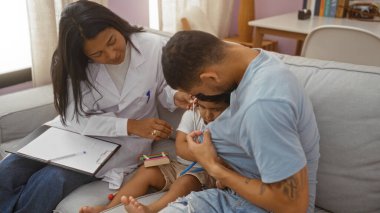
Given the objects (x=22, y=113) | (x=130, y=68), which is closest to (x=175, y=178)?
(x=130, y=68)

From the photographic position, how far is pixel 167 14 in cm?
302

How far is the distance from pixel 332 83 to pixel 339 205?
16.4 inches

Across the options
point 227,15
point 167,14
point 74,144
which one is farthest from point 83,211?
point 227,15

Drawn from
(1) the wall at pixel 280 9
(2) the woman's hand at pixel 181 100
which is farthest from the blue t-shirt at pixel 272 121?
(1) the wall at pixel 280 9

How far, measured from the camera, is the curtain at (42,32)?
83.4 inches

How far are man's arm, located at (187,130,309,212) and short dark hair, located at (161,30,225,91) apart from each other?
0.26 m

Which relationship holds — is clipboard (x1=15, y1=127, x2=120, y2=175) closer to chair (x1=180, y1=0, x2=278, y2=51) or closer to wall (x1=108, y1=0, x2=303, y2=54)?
wall (x1=108, y1=0, x2=303, y2=54)

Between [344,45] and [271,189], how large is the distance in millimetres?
1368

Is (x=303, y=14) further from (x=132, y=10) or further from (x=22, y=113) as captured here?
(x=22, y=113)

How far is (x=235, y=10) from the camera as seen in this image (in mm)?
3816

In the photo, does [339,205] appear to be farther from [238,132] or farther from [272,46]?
[272,46]

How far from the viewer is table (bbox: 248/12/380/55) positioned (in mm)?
2546

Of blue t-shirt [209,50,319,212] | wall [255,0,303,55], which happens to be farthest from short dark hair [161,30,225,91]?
wall [255,0,303,55]

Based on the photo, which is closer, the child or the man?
the man
